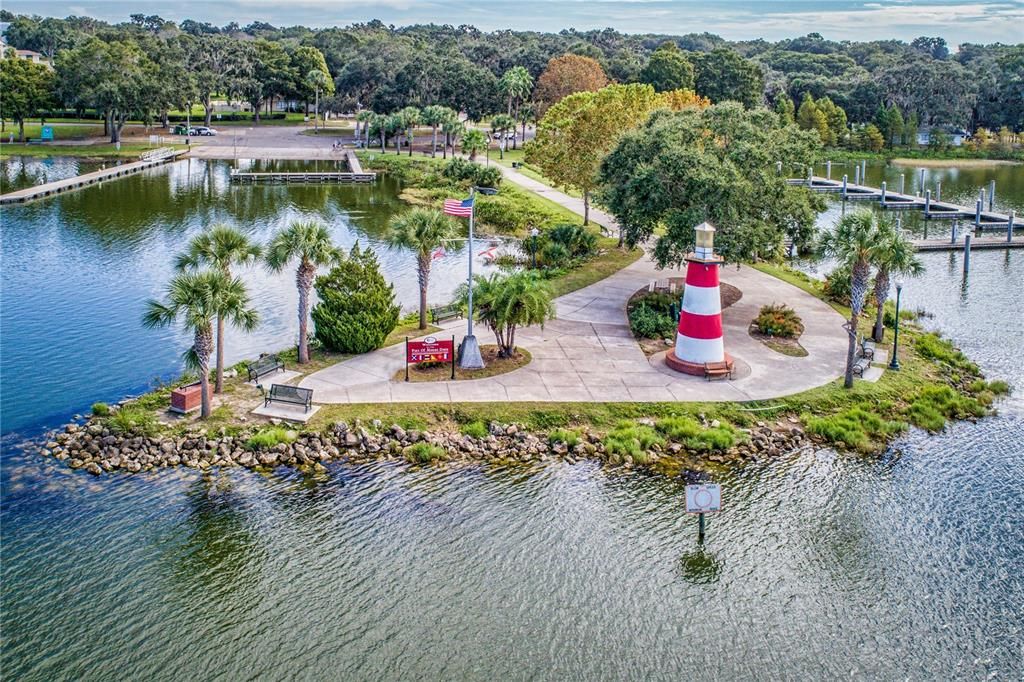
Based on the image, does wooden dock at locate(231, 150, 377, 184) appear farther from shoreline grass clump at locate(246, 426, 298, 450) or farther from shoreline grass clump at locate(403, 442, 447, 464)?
shoreline grass clump at locate(403, 442, 447, 464)

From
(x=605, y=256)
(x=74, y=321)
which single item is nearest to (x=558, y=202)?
(x=605, y=256)

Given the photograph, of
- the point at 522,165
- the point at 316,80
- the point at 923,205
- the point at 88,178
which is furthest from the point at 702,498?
the point at 316,80

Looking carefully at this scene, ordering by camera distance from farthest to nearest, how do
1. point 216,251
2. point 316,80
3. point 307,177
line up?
point 316,80 < point 307,177 < point 216,251

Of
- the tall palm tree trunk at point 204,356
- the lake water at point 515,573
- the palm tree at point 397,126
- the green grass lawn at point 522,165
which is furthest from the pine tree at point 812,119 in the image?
the tall palm tree trunk at point 204,356

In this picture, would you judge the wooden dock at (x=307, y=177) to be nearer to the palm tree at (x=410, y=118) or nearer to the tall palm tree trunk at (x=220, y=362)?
the palm tree at (x=410, y=118)

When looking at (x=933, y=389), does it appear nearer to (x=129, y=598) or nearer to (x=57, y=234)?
(x=129, y=598)

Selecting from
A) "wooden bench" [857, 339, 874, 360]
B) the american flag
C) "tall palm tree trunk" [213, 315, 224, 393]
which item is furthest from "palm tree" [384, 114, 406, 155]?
"tall palm tree trunk" [213, 315, 224, 393]

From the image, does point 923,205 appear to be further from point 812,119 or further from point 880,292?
point 880,292
